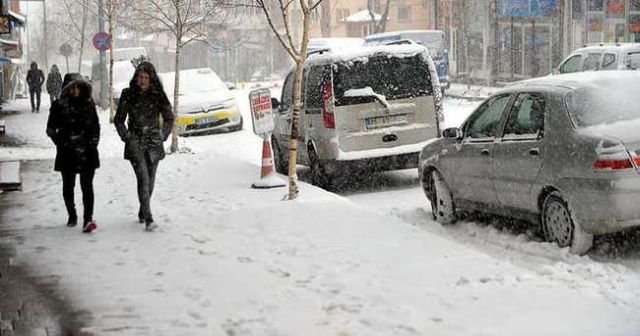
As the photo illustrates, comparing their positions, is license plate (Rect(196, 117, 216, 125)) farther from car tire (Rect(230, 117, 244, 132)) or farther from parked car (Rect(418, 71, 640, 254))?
parked car (Rect(418, 71, 640, 254))

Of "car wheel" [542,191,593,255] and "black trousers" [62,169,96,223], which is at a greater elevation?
"black trousers" [62,169,96,223]

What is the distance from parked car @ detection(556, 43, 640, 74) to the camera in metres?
20.8

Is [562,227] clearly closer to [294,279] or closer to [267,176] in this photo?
[294,279]

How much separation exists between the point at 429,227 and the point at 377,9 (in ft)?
194

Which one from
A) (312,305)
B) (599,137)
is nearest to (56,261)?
(312,305)

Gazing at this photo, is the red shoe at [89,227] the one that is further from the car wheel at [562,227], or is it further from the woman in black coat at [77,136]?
the car wheel at [562,227]

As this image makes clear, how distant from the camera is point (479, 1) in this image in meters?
42.9

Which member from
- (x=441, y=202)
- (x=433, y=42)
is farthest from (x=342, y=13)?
(x=441, y=202)

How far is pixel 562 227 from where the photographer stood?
757 cm

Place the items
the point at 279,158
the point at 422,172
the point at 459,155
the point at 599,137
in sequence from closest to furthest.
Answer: the point at 599,137
the point at 459,155
the point at 422,172
the point at 279,158

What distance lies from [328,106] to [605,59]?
1196 cm

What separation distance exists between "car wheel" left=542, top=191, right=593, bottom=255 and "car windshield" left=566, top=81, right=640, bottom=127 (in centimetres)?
70

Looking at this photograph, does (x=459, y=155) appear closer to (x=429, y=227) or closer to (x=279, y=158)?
(x=429, y=227)

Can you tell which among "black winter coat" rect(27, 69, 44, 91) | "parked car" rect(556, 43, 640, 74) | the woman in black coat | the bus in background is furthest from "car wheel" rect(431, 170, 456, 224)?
the bus in background
